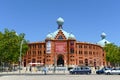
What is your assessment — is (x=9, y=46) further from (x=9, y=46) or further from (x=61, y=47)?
(x=61, y=47)

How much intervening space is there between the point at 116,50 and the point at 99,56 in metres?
31.9

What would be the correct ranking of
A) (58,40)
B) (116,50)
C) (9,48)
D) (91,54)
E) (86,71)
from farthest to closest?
(91,54)
(58,40)
(116,50)
(9,48)
(86,71)

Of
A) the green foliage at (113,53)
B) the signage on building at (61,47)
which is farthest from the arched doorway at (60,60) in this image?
the green foliage at (113,53)

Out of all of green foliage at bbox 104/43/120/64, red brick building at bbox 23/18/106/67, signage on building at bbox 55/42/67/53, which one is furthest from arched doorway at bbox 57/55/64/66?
green foliage at bbox 104/43/120/64

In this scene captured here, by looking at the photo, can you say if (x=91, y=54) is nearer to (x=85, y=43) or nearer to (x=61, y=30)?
(x=85, y=43)

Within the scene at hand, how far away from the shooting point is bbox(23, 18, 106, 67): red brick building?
14312 cm

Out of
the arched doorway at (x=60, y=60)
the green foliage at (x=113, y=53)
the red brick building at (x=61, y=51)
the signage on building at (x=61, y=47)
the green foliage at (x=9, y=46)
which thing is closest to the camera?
the green foliage at (x=9, y=46)

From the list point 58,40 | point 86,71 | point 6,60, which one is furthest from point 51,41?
point 86,71

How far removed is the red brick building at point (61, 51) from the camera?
143125mm

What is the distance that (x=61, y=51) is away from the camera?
137875 millimetres

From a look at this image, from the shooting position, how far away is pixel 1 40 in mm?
95000

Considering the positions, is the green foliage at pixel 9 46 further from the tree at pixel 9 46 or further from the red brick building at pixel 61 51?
the red brick building at pixel 61 51

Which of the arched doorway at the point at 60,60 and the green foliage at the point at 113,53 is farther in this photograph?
the arched doorway at the point at 60,60

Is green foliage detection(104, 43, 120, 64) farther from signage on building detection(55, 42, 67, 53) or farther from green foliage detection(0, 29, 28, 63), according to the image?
green foliage detection(0, 29, 28, 63)
